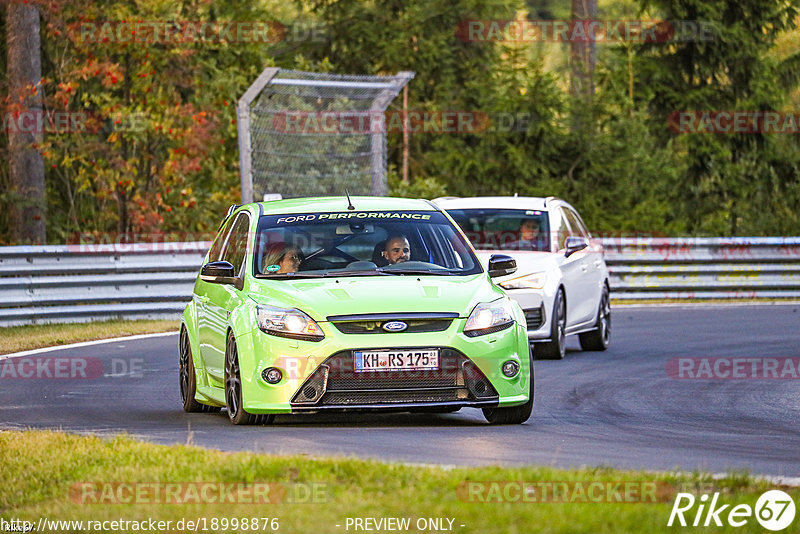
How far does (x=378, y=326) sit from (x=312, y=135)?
14.3m

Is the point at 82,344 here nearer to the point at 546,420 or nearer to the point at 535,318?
the point at 535,318

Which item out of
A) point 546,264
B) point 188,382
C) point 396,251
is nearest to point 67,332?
point 546,264

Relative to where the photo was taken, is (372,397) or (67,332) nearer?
(372,397)

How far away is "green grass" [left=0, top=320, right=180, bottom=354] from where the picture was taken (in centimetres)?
1747

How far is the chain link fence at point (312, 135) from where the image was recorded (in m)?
23.2

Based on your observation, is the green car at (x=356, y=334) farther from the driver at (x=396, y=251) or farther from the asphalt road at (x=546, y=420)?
the asphalt road at (x=546, y=420)

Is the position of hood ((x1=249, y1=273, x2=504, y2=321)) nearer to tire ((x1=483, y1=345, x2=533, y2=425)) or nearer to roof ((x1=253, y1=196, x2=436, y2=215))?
tire ((x1=483, y1=345, x2=533, y2=425))

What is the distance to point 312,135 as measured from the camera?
24.1m

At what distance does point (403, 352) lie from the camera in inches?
393

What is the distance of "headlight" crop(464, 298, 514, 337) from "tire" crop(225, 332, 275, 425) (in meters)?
1.41

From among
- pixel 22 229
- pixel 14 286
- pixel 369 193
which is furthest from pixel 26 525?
pixel 22 229

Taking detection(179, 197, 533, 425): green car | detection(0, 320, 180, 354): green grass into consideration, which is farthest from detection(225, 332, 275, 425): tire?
detection(0, 320, 180, 354): green grass

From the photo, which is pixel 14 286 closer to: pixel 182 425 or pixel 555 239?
pixel 555 239

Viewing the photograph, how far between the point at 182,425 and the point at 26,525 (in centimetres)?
373
